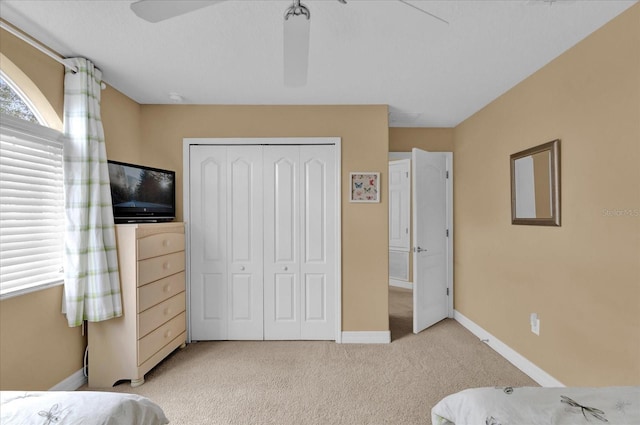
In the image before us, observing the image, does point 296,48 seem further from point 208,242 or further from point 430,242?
point 430,242

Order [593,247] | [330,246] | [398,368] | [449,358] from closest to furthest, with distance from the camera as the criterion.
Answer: [593,247] → [398,368] → [449,358] → [330,246]

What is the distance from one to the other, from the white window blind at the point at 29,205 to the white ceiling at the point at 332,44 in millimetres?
663

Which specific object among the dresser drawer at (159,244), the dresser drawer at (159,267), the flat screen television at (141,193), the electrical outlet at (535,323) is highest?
the flat screen television at (141,193)

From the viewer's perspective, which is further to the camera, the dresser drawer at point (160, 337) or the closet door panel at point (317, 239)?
the closet door panel at point (317, 239)

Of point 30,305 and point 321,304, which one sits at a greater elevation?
point 30,305

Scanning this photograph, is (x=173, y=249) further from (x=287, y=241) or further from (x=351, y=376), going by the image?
(x=351, y=376)

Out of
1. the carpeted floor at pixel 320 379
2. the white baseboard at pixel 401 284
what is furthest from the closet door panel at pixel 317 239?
the white baseboard at pixel 401 284

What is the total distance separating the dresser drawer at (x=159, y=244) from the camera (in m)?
2.56

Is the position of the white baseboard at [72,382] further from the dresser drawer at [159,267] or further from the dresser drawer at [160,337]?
the dresser drawer at [159,267]

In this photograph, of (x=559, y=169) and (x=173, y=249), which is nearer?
(x=559, y=169)

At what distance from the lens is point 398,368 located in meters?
2.74

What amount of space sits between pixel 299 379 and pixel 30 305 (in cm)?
192

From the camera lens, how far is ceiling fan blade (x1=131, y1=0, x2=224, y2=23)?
1216mm

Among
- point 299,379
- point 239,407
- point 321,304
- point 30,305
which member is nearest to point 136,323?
point 30,305
